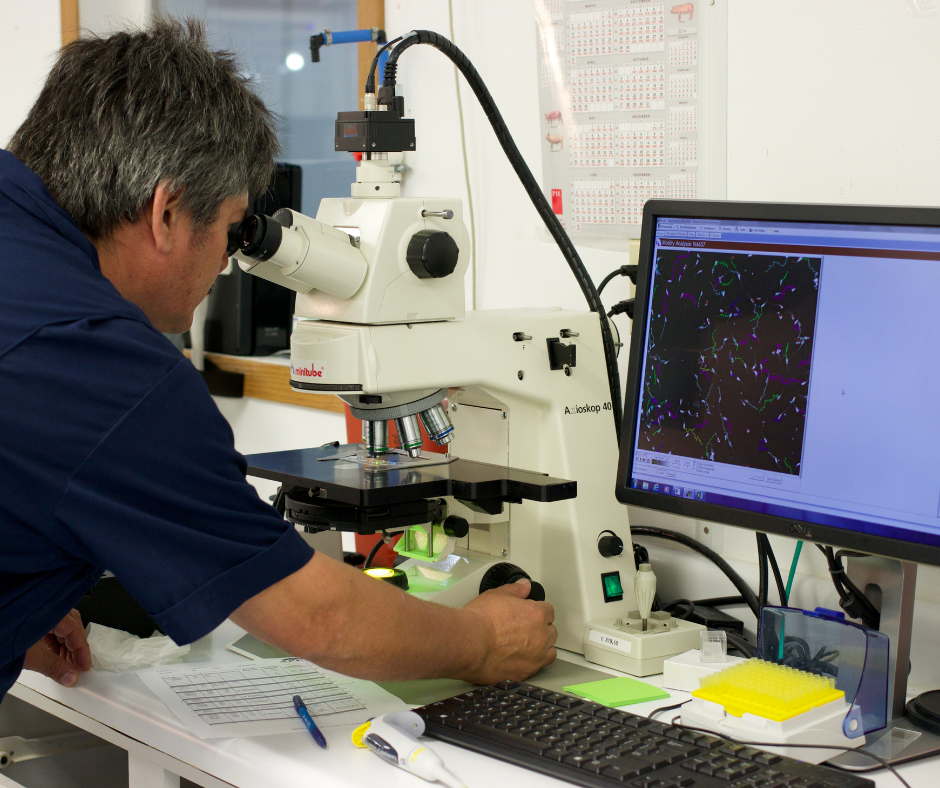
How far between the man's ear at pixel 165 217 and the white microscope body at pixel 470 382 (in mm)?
111

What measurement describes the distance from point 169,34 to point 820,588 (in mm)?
1009

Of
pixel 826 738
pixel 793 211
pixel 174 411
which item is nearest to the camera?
pixel 174 411

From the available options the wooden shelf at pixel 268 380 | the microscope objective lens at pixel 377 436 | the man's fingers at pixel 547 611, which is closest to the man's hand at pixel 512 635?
the man's fingers at pixel 547 611

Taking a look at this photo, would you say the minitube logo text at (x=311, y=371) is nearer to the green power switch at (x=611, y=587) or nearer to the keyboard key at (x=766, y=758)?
the green power switch at (x=611, y=587)

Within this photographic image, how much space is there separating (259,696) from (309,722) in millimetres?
121

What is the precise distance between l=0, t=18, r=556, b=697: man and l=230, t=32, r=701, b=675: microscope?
10 cm

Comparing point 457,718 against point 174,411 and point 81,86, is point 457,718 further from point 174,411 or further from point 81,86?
point 81,86

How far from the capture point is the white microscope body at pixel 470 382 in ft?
3.64

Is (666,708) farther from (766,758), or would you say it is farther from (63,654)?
(63,654)

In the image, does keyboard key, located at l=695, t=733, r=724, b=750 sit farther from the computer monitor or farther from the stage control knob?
the stage control knob

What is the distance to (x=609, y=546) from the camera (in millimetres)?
1286

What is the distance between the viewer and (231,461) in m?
0.88

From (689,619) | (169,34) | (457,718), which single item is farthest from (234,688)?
(169,34)

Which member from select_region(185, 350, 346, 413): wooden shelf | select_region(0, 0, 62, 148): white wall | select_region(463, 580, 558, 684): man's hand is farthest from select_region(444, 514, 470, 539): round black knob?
select_region(0, 0, 62, 148): white wall
